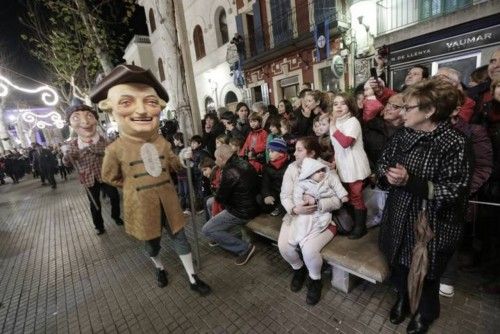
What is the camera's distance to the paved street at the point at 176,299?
2.30m

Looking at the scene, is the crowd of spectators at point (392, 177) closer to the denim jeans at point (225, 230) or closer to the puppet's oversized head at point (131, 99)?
the denim jeans at point (225, 230)

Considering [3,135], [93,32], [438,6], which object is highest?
[93,32]

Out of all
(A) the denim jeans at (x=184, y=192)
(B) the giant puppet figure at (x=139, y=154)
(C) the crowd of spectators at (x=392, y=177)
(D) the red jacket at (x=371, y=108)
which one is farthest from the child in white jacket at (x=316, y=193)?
(A) the denim jeans at (x=184, y=192)

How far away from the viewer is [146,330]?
8.31ft

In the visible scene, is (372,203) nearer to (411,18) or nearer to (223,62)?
(411,18)

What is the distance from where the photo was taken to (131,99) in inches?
101

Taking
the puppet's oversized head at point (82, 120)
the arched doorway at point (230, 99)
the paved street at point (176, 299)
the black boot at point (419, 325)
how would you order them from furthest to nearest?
the arched doorway at point (230, 99), the puppet's oversized head at point (82, 120), the paved street at point (176, 299), the black boot at point (419, 325)

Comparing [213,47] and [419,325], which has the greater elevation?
[213,47]

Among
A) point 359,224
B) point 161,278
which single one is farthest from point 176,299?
point 359,224

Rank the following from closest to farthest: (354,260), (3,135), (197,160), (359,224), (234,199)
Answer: (354,260)
(359,224)
(234,199)
(197,160)
(3,135)

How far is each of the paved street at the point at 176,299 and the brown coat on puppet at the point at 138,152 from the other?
0.84m

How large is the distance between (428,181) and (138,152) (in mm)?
2466

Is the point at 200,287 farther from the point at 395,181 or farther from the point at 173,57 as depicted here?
the point at 173,57

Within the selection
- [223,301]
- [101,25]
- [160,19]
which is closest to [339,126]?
[223,301]
